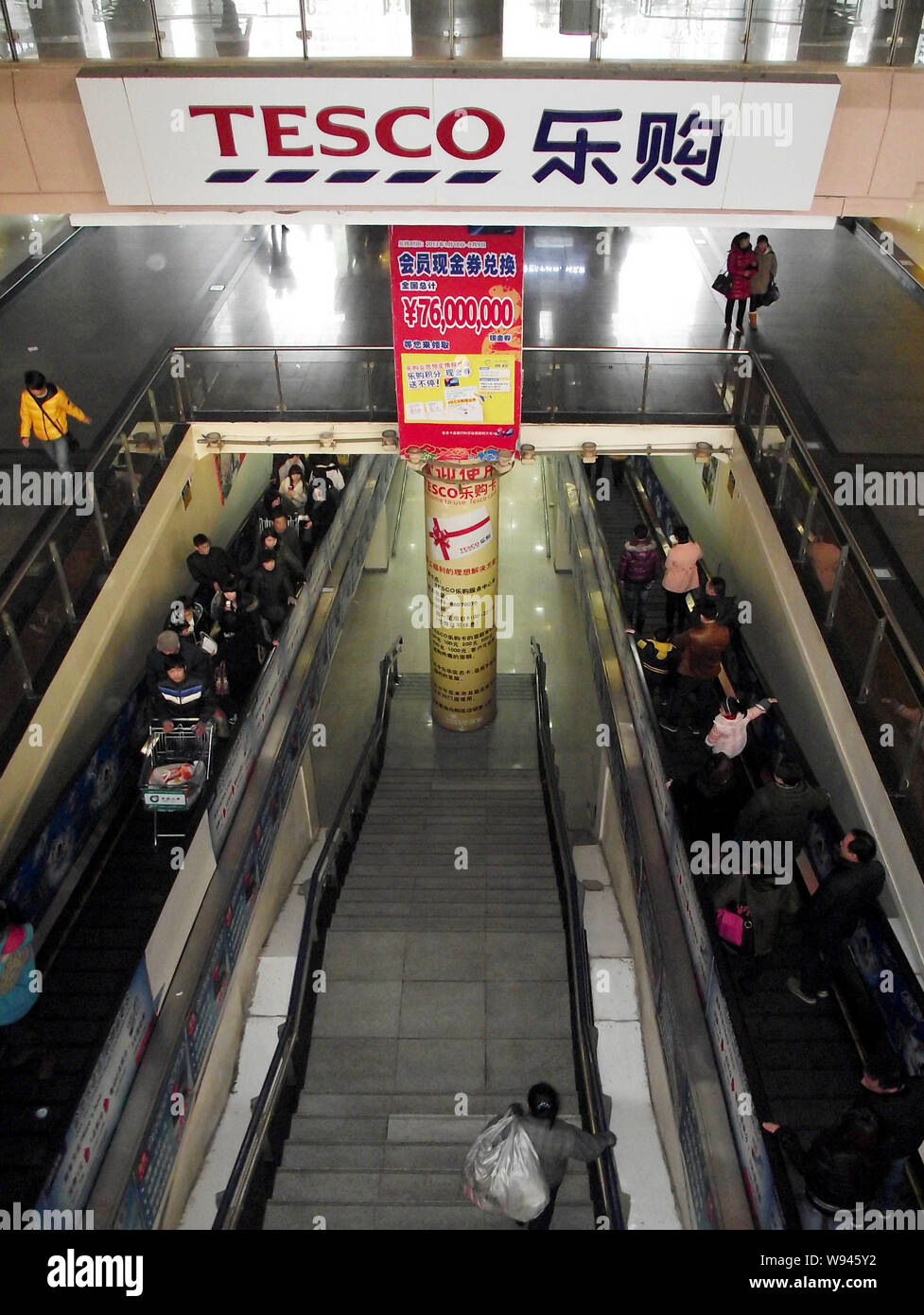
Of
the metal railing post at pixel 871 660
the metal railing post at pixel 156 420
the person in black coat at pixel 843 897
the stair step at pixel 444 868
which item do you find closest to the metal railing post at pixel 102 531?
the metal railing post at pixel 156 420

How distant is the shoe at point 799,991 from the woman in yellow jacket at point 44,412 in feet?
24.3

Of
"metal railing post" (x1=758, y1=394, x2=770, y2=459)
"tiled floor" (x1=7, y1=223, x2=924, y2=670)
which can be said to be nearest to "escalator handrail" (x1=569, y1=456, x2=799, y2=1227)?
"tiled floor" (x1=7, y1=223, x2=924, y2=670)

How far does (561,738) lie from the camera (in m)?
14.8

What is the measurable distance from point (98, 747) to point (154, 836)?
2.81ft

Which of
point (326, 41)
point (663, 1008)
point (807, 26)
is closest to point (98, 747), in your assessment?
point (663, 1008)

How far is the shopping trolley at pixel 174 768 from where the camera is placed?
7867 mm

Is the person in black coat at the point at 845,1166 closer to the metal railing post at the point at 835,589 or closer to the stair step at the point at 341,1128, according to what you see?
the stair step at the point at 341,1128

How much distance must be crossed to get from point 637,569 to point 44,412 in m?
6.16

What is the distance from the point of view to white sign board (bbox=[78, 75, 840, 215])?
682 centimetres

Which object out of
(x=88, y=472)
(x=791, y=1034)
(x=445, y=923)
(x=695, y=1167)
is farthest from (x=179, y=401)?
(x=695, y=1167)

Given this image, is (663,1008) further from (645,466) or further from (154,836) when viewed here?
(645,466)

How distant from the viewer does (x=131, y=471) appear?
9.71 metres

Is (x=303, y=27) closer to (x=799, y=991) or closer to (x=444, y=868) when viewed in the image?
(x=799, y=991)

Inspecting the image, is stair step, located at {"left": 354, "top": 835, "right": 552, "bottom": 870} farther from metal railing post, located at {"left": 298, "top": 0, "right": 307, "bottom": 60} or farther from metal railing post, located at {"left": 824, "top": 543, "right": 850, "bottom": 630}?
metal railing post, located at {"left": 298, "top": 0, "right": 307, "bottom": 60}
